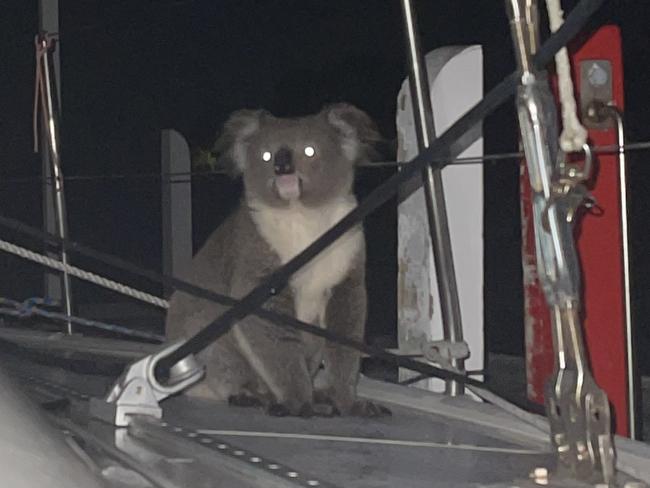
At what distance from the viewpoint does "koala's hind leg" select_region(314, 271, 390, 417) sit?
190 centimetres

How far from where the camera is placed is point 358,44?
6.00 meters

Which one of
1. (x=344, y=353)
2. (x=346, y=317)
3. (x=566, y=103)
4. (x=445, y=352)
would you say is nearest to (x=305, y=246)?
(x=346, y=317)

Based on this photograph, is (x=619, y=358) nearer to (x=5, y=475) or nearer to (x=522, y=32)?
(x=522, y=32)

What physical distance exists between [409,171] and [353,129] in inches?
49.6

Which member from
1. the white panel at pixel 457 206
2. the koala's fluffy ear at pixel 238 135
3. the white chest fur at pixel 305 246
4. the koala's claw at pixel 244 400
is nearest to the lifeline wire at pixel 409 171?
the koala's claw at pixel 244 400

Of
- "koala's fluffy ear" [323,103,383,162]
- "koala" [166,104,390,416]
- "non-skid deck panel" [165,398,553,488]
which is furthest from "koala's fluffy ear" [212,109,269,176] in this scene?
"non-skid deck panel" [165,398,553,488]

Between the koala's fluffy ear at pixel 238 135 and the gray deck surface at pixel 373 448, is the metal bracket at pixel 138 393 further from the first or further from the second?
the koala's fluffy ear at pixel 238 135

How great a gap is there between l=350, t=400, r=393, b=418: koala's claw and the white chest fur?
0.40 m

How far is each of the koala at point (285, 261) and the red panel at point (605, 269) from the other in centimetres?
35

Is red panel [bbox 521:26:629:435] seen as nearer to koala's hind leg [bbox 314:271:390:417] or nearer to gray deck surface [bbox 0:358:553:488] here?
koala's hind leg [bbox 314:271:390:417]

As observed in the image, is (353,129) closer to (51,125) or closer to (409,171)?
(51,125)

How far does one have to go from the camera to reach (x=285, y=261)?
7.22 ft

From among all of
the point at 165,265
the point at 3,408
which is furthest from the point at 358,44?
the point at 3,408

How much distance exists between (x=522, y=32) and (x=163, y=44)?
5.10m
